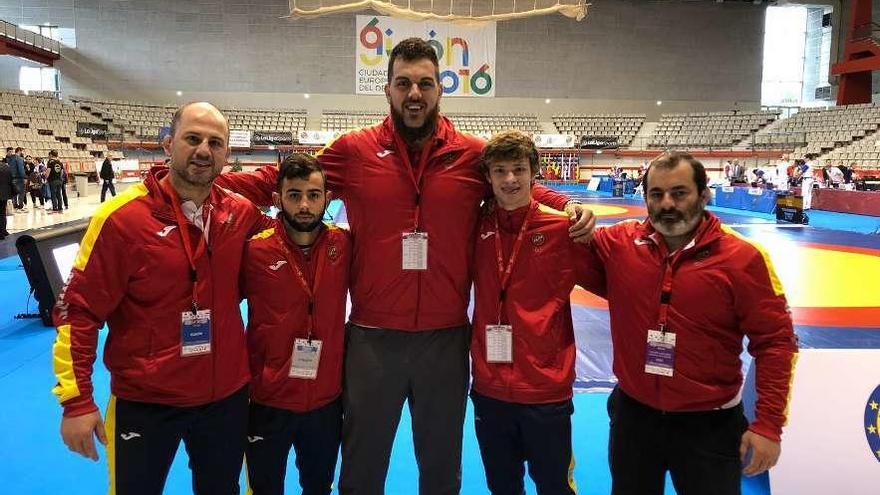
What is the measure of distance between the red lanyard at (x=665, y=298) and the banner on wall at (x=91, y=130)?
32425mm

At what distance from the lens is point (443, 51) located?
30.3 m

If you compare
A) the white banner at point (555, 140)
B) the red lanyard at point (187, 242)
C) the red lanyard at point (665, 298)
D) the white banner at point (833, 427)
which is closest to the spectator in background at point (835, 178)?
the white banner at point (555, 140)

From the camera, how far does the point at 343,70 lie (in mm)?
32281

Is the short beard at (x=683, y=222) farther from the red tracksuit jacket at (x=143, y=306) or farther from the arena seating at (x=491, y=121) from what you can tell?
the arena seating at (x=491, y=121)

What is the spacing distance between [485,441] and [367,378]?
65 cm

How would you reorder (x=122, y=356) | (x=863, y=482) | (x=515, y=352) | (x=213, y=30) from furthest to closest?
(x=213, y=30) < (x=863, y=482) < (x=515, y=352) < (x=122, y=356)

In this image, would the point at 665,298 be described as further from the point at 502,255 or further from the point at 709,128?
the point at 709,128

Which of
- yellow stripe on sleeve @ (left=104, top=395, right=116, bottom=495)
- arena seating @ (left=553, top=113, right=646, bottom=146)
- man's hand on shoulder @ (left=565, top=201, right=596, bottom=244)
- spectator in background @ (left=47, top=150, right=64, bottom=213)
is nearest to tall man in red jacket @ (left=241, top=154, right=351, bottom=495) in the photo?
yellow stripe on sleeve @ (left=104, top=395, right=116, bottom=495)

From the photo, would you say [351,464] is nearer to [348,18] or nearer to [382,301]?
[382,301]

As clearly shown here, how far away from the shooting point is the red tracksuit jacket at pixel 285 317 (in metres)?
2.53

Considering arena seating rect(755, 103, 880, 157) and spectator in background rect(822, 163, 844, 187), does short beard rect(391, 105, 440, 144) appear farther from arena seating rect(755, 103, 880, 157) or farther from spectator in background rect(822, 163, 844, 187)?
arena seating rect(755, 103, 880, 157)

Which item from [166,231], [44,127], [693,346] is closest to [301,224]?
[166,231]

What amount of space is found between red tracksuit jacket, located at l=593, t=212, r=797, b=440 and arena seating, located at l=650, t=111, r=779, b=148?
33310 millimetres

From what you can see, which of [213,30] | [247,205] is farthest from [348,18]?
[247,205]
